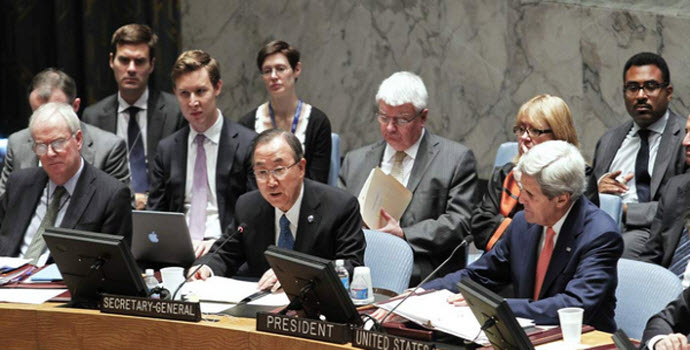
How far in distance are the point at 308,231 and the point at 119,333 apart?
0.90 meters

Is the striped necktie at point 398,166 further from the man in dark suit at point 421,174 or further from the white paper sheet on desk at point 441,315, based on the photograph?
the white paper sheet on desk at point 441,315

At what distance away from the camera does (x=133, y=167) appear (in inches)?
220

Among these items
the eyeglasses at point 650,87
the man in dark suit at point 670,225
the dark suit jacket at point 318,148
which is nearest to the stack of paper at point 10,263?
the dark suit jacket at point 318,148

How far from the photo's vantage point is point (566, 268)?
134 inches

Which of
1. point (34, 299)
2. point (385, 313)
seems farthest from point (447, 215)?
point (34, 299)

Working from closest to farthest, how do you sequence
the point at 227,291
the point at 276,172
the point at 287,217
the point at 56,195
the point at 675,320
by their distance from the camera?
1. the point at 675,320
2. the point at 227,291
3. the point at 276,172
4. the point at 287,217
5. the point at 56,195

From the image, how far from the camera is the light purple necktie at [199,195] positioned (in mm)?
5023

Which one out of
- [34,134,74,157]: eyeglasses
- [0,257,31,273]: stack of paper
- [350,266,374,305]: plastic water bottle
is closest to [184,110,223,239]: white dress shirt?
[34,134,74,157]: eyeglasses

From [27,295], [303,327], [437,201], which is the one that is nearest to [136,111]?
[437,201]

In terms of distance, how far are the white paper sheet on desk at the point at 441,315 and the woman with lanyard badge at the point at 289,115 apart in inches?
91.0

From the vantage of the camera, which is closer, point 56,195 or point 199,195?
point 56,195

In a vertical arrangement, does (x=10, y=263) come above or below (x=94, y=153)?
below

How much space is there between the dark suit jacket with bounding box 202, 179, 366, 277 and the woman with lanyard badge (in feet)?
4.84

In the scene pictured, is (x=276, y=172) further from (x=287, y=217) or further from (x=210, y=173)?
(x=210, y=173)
